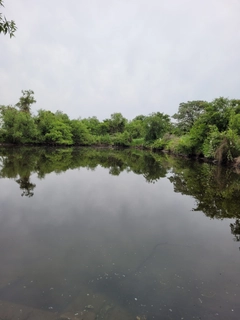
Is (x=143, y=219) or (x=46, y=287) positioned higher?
(x=143, y=219)

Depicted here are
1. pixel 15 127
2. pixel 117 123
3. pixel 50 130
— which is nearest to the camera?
pixel 15 127

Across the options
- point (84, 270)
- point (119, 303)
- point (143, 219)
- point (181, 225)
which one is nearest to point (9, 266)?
point (84, 270)

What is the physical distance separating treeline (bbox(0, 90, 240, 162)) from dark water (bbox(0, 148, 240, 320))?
21.6 m

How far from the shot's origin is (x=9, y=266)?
5.59 meters

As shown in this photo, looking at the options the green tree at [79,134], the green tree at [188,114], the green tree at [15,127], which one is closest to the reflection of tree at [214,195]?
the green tree at [15,127]

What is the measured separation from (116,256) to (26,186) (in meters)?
9.46

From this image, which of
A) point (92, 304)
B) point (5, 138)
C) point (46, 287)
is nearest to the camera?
point (92, 304)

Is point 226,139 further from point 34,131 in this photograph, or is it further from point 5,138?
point 5,138

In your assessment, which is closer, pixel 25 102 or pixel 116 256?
pixel 116 256

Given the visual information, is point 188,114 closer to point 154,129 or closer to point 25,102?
point 154,129

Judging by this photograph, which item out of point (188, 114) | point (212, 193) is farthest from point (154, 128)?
point (212, 193)

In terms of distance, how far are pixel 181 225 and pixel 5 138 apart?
181ft

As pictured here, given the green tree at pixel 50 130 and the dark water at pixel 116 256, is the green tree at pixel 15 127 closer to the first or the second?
the green tree at pixel 50 130

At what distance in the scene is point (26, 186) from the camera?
1378cm
